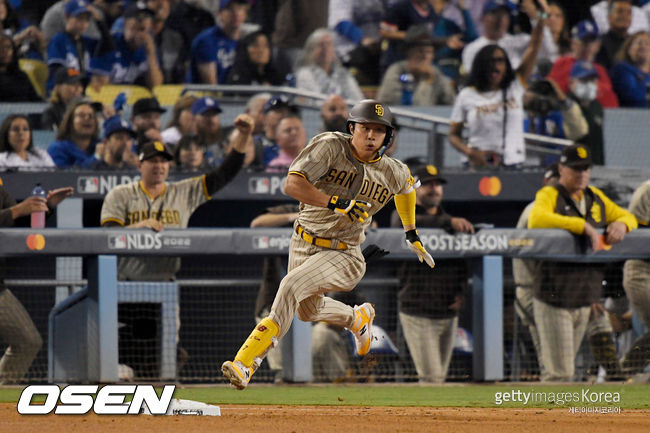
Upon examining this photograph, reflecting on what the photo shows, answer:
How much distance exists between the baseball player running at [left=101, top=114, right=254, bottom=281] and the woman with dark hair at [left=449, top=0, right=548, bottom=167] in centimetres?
287

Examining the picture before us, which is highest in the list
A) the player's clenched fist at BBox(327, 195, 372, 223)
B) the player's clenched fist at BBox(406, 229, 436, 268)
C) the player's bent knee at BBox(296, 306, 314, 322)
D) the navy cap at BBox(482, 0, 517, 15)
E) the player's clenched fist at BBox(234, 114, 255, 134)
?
the navy cap at BBox(482, 0, 517, 15)

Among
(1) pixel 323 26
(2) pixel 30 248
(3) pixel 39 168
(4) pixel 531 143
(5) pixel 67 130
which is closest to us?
(2) pixel 30 248

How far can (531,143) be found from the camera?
1117 cm

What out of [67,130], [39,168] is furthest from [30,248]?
[67,130]

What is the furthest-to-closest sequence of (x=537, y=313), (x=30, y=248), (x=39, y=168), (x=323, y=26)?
(x=323, y=26)
(x=39, y=168)
(x=537, y=313)
(x=30, y=248)

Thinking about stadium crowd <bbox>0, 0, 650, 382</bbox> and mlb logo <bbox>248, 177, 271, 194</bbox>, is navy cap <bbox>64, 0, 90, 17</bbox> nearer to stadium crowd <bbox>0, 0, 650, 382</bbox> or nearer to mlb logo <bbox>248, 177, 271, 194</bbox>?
stadium crowd <bbox>0, 0, 650, 382</bbox>

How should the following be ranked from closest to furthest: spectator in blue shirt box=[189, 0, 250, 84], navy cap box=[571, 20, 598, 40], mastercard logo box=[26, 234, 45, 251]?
1. mastercard logo box=[26, 234, 45, 251]
2. spectator in blue shirt box=[189, 0, 250, 84]
3. navy cap box=[571, 20, 598, 40]

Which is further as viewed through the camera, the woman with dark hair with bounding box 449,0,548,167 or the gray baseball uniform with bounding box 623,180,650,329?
the woman with dark hair with bounding box 449,0,548,167

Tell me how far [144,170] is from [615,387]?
Result: 13.6 ft

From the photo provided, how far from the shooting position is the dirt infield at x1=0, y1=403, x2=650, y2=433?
5.09 m

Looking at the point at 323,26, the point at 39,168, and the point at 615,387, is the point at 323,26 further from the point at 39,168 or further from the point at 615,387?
the point at 615,387

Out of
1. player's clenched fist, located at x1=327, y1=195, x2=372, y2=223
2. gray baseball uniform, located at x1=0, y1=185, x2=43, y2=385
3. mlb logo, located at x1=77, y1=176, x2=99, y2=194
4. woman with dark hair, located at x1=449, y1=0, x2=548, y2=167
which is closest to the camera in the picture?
player's clenched fist, located at x1=327, y1=195, x2=372, y2=223

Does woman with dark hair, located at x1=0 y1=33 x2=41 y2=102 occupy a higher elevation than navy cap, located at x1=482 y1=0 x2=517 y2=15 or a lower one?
lower

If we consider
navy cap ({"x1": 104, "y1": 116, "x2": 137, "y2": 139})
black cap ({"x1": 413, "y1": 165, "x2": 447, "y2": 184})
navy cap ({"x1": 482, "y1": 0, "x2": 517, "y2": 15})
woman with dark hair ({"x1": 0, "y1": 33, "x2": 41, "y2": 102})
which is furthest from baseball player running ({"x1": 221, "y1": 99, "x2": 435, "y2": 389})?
navy cap ({"x1": 482, "y1": 0, "x2": 517, "y2": 15})
